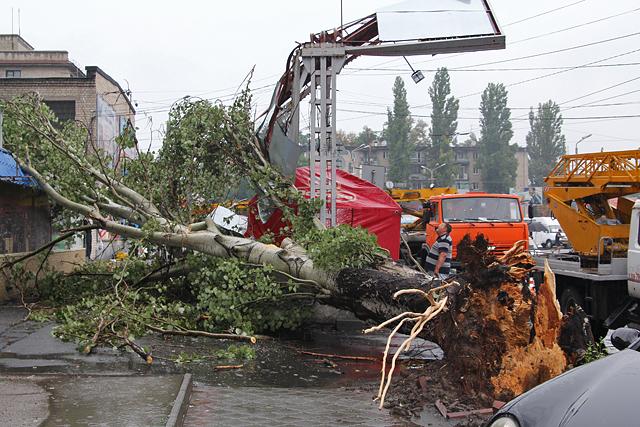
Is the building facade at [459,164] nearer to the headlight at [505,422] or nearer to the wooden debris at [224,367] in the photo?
the wooden debris at [224,367]

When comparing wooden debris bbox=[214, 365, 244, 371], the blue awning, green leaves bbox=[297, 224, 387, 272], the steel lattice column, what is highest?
the steel lattice column

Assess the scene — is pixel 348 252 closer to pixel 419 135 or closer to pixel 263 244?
pixel 263 244

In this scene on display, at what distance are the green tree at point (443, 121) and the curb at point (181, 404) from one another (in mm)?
78265

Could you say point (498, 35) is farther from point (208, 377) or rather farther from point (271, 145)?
point (208, 377)

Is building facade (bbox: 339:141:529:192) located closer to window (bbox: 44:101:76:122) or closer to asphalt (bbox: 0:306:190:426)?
window (bbox: 44:101:76:122)

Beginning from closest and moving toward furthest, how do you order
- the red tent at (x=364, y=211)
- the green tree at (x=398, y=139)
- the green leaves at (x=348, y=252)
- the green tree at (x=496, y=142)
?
the green leaves at (x=348, y=252) → the red tent at (x=364, y=211) → the green tree at (x=398, y=139) → the green tree at (x=496, y=142)

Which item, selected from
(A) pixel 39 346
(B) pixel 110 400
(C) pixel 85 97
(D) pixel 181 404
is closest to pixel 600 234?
(D) pixel 181 404

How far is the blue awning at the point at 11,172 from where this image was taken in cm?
1185

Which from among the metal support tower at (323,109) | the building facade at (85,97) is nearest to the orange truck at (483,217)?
the metal support tower at (323,109)

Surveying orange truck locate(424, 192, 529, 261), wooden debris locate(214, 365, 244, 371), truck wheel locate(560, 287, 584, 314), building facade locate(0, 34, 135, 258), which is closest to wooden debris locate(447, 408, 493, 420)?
wooden debris locate(214, 365, 244, 371)

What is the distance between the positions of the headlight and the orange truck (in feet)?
45.2

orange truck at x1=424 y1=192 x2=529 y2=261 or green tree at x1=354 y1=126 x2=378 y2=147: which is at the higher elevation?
green tree at x1=354 y1=126 x2=378 y2=147

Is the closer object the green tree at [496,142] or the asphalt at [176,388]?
the asphalt at [176,388]

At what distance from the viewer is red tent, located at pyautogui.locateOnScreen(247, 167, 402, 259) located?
14.2 m
